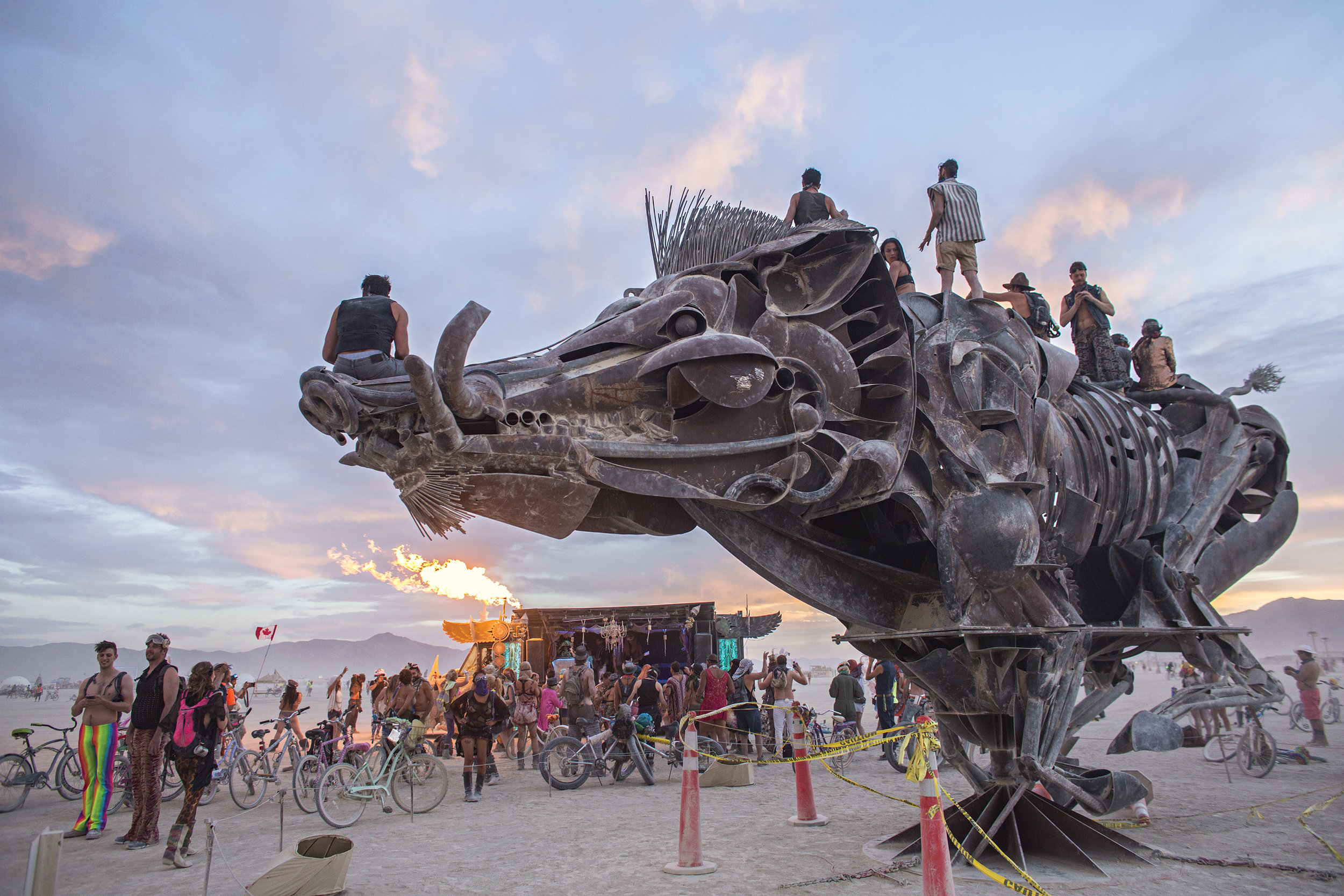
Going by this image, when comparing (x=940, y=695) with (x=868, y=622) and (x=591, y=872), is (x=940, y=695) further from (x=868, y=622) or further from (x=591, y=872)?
(x=591, y=872)

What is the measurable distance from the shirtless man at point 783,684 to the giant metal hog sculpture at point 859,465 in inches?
272

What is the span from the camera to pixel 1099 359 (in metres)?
10.5

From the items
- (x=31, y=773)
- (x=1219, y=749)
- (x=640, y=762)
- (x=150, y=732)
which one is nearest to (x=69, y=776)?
(x=31, y=773)

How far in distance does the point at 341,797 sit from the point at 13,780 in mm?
5345

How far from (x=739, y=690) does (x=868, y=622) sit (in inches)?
343

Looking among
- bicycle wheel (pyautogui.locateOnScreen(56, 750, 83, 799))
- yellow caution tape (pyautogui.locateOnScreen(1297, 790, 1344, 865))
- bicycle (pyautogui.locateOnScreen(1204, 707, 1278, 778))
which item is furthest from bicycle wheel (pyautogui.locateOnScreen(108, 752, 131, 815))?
bicycle (pyautogui.locateOnScreen(1204, 707, 1278, 778))

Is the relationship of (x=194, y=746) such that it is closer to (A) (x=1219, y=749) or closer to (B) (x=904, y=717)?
(B) (x=904, y=717)

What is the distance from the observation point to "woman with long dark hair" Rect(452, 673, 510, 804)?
41.0 ft

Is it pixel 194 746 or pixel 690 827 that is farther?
pixel 194 746

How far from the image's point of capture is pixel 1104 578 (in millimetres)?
8984

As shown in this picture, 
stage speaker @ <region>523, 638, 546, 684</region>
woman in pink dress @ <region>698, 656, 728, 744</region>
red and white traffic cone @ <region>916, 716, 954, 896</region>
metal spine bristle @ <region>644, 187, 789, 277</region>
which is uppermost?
metal spine bristle @ <region>644, 187, 789, 277</region>

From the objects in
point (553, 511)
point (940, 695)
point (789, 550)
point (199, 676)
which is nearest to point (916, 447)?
point (789, 550)

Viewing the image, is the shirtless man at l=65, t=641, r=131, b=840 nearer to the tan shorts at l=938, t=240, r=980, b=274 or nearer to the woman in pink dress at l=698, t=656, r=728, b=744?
the woman in pink dress at l=698, t=656, r=728, b=744

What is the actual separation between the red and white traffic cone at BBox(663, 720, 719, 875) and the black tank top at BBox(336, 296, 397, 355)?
404 cm
